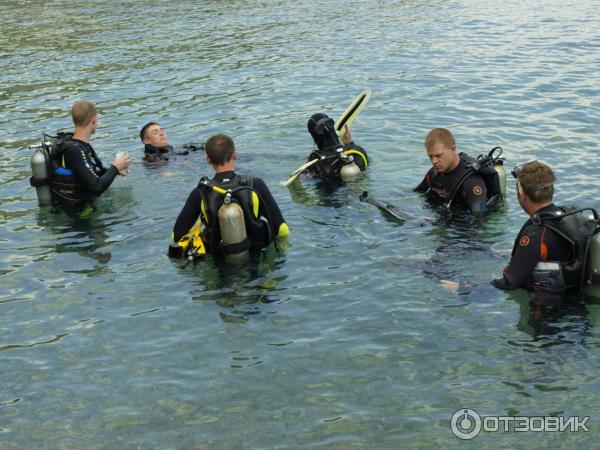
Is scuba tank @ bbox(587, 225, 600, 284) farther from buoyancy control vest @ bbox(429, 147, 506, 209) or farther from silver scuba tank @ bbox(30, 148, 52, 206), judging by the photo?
silver scuba tank @ bbox(30, 148, 52, 206)

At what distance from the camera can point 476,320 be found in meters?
6.83

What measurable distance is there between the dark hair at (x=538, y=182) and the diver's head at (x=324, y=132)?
4.35 m

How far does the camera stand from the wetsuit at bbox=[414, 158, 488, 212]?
8.56m

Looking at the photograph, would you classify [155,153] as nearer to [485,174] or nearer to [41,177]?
[41,177]

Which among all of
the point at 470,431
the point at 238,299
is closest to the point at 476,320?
the point at 470,431

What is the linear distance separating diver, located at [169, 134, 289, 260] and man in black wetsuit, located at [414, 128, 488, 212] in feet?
6.27

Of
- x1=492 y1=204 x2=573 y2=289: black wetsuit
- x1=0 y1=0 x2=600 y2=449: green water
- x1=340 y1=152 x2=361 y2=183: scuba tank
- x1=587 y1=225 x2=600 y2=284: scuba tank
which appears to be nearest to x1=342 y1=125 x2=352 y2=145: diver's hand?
x1=340 y1=152 x2=361 y2=183: scuba tank

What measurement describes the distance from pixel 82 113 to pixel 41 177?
102 cm

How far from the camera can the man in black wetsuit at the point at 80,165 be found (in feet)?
31.4

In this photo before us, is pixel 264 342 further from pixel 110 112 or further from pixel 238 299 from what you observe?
pixel 110 112

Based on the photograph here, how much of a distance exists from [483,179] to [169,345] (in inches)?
164

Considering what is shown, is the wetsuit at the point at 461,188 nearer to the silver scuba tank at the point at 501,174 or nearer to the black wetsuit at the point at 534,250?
the silver scuba tank at the point at 501,174

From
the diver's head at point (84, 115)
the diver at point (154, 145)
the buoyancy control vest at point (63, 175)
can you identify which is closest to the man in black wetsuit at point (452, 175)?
the diver's head at point (84, 115)

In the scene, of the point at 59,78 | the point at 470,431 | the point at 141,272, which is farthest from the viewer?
the point at 59,78
